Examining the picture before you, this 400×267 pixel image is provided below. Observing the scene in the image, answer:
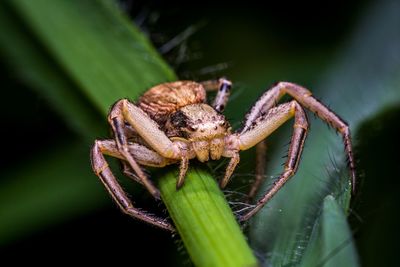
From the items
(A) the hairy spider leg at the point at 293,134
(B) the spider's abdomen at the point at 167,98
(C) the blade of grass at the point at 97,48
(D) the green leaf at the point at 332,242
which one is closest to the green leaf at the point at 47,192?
(C) the blade of grass at the point at 97,48

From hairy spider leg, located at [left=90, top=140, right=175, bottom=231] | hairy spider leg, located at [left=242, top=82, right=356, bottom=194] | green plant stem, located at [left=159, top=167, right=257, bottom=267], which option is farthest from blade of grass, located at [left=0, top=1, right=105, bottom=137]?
green plant stem, located at [left=159, top=167, right=257, bottom=267]

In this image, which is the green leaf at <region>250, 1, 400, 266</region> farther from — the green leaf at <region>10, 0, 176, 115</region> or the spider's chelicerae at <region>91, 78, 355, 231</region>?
the green leaf at <region>10, 0, 176, 115</region>

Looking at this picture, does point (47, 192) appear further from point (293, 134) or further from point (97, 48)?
point (293, 134)

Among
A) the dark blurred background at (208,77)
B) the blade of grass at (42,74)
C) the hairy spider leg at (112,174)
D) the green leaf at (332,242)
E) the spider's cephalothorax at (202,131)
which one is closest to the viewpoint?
the green leaf at (332,242)

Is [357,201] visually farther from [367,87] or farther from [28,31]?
[28,31]

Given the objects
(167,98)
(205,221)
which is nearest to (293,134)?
(167,98)

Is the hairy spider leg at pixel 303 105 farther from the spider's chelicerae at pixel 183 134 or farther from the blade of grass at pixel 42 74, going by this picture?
the blade of grass at pixel 42 74

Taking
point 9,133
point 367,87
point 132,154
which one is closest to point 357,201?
point 132,154
